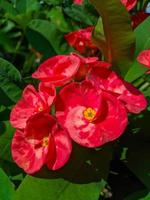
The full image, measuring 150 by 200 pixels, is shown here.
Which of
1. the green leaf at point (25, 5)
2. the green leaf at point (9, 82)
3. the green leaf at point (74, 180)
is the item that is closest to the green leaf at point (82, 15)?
the green leaf at point (25, 5)

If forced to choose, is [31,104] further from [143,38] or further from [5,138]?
[143,38]

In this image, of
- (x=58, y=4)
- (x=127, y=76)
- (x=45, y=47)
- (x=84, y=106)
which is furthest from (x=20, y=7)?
(x=84, y=106)

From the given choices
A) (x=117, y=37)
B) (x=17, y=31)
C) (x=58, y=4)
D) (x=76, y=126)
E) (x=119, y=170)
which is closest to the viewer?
(x=76, y=126)

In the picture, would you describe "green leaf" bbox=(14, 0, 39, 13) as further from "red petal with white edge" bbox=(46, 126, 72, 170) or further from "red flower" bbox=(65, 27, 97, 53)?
"red petal with white edge" bbox=(46, 126, 72, 170)

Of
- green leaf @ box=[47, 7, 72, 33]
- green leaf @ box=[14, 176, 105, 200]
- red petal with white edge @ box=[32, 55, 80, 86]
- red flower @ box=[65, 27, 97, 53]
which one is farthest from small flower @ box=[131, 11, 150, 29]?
green leaf @ box=[14, 176, 105, 200]

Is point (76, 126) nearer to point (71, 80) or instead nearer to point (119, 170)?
point (71, 80)

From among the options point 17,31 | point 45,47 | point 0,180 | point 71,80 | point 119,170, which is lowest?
point 17,31

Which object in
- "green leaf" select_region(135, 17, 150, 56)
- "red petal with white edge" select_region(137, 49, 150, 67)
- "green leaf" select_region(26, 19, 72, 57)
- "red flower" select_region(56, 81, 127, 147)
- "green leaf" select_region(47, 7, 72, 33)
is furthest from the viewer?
"green leaf" select_region(47, 7, 72, 33)
